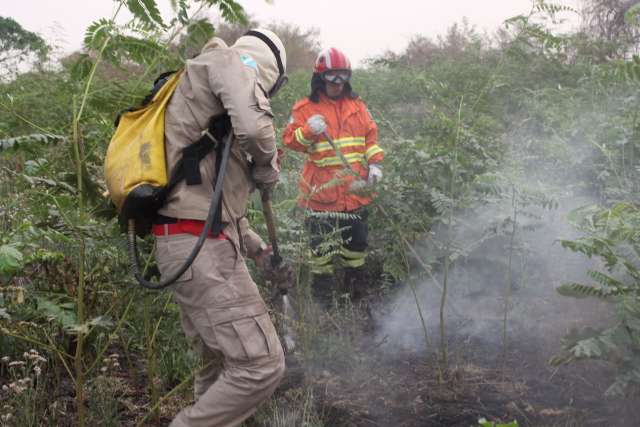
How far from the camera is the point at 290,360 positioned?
438 centimetres

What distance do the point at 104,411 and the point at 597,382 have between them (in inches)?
102

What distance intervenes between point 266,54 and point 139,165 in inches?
32.0

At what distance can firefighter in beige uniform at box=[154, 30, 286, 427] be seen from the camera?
281 centimetres

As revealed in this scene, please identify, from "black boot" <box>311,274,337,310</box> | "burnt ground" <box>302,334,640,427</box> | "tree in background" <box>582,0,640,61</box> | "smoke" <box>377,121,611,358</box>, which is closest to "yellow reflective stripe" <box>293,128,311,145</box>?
"black boot" <box>311,274,337,310</box>

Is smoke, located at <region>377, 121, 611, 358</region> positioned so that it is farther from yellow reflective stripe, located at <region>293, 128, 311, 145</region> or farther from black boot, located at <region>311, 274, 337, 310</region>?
yellow reflective stripe, located at <region>293, 128, 311, 145</region>

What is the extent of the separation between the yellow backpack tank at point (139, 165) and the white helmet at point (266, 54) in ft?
1.53

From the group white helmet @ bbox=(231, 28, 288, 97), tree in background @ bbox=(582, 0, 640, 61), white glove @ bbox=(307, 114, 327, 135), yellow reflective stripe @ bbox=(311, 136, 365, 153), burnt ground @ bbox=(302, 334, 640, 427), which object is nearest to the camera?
white helmet @ bbox=(231, 28, 288, 97)

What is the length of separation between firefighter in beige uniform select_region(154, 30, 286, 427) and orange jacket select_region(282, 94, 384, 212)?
278 cm

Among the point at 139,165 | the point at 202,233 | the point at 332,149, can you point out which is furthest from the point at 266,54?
the point at 332,149

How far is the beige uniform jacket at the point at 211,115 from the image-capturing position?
2.78 metres

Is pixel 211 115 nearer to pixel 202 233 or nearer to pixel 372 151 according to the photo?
pixel 202 233

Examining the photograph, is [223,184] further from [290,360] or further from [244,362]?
[290,360]

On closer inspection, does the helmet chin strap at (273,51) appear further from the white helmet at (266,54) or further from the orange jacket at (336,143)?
the orange jacket at (336,143)

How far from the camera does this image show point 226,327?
285cm
